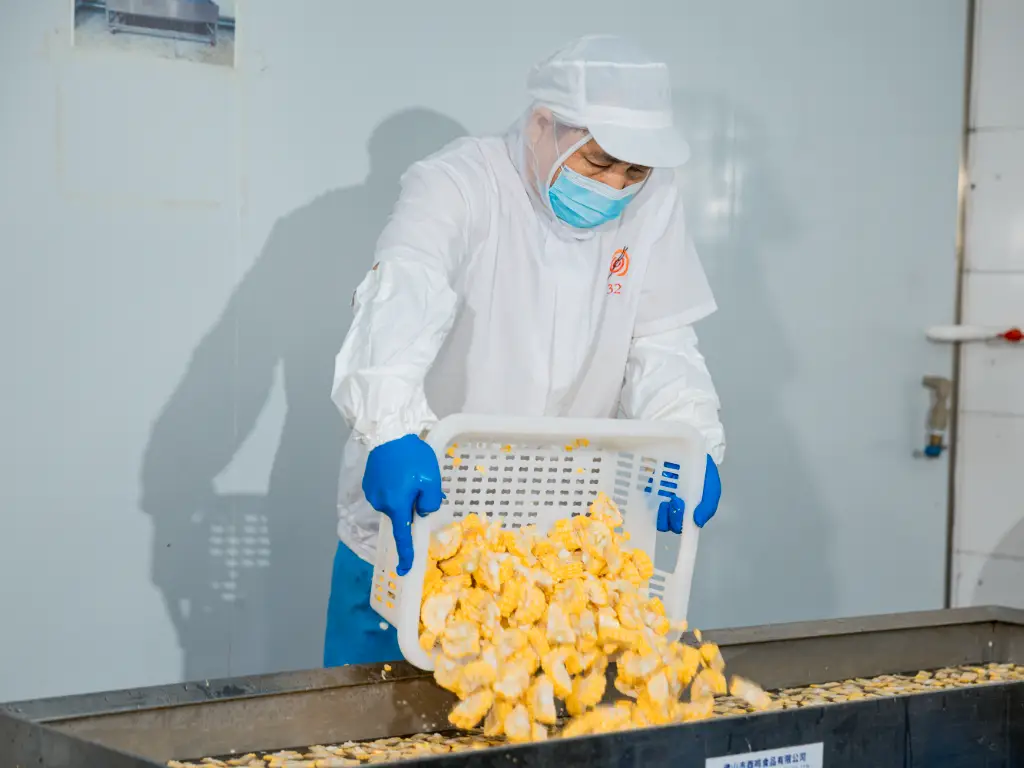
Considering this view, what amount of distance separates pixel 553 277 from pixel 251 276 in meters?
0.81

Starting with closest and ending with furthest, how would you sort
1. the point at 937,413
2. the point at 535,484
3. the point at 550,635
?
1. the point at 550,635
2. the point at 535,484
3. the point at 937,413

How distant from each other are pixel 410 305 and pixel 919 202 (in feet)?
7.64

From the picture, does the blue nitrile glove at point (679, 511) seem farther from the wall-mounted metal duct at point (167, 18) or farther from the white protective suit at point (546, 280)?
the wall-mounted metal duct at point (167, 18)

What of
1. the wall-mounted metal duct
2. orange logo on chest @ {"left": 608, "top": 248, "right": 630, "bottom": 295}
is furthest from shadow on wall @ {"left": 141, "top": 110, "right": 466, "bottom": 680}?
orange logo on chest @ {"left": 608, "top": 248, "right": 630, "bottom": 295}

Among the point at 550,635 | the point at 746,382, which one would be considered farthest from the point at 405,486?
the point at 746,382

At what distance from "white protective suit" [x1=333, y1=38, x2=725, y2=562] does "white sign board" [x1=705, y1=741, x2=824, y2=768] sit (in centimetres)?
64

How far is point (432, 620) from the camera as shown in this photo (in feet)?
5.63

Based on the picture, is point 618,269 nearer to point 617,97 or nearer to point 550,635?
point 617,97

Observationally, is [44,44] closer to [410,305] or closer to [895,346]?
[410,305]

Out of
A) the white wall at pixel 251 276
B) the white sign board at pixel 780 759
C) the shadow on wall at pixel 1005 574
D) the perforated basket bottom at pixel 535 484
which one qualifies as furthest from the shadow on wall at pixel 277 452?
the shadow on wall at pixel 1005 574

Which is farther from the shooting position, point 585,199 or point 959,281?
point 959,281

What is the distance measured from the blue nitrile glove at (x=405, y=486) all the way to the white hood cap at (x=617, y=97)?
0.64 meters

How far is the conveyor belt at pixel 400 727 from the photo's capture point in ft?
4.85

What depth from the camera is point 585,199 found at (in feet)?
6.94
